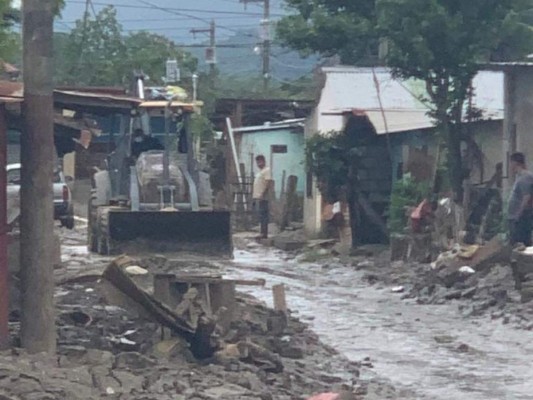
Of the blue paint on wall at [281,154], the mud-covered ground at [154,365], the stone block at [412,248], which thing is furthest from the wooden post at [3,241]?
the blue paint on wall at [281,154]

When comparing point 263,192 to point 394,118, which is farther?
point 263,192

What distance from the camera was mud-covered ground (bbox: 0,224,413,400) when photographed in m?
10.1

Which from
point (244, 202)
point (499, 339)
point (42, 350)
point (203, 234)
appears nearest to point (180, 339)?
point (42, 350)

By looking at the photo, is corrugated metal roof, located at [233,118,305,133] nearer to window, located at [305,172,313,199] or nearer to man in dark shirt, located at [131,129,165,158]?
window, located at [305,172,313,199]

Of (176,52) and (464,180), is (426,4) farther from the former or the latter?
(176,52)

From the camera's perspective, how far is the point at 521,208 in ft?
68.5

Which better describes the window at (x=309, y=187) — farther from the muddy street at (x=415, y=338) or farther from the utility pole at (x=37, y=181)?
the utility pole at (x=37, y=181)

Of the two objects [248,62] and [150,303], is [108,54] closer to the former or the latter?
[248,62]

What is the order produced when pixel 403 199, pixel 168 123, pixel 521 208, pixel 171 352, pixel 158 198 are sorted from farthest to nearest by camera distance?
pixel 403 199, pixel 168 123, pixel 158 198, pixel 521 208, pixel 171 352

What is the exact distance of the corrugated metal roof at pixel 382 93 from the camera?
1222 inches

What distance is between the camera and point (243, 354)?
12.1 meters

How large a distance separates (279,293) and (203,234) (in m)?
8.42

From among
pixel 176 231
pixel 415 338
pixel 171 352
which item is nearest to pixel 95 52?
pixel 176 231

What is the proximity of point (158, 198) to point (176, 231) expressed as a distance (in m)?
1.37
